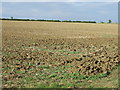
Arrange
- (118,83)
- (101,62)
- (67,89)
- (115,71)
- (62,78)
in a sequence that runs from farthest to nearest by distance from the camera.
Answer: (101,62)
(115,71)
(62,78)
(118,83)
(67,89)

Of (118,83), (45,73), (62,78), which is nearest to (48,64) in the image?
(45,73)

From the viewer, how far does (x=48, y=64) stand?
916 centimetres

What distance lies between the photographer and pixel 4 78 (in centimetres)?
713

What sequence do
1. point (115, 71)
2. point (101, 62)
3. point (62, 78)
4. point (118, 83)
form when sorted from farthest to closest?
point (101, 62)
point (115, 71)
point (62, 78)
point (118, 83)

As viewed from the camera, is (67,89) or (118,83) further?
(118,83)

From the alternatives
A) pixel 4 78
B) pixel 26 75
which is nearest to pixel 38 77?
pixel 26 75

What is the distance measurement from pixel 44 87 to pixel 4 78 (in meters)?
1.73

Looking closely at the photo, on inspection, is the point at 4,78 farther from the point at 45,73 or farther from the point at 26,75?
the point at 45,73

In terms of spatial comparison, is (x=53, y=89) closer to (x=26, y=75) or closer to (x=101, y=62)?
(x=26, y=75)

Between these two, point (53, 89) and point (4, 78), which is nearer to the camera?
point (53, 89)

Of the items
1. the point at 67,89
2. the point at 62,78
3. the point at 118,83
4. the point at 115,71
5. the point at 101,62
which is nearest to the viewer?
the point at 67,89

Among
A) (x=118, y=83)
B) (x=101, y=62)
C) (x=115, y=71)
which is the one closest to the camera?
(x=118, y=83)

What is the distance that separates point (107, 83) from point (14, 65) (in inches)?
162

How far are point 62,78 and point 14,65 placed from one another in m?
2.66
